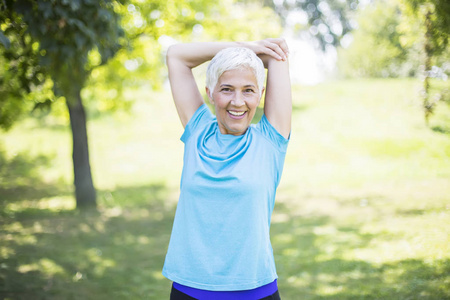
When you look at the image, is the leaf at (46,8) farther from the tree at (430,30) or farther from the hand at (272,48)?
the tree at (430,30)

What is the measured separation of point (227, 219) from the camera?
1734 millimetres

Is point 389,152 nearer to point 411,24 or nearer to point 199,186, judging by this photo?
point 411,24

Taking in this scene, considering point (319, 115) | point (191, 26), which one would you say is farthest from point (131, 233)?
point (319, 115)

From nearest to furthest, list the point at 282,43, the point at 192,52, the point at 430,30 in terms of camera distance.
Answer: the point at 282,43 < the point at 192,52 < the point at 430,30

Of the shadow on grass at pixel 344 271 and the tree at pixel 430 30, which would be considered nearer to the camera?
the tree at pixel 430 30

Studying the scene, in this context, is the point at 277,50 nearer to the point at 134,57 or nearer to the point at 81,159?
the point at 134,57

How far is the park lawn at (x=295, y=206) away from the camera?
16.1 feet

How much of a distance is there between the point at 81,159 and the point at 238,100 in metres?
8.39

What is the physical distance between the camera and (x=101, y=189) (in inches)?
483

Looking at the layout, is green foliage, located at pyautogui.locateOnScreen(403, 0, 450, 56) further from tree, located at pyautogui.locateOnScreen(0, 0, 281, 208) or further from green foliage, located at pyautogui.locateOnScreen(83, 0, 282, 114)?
green foliage, located at pyautogui.locateOnScreen(83, 0, 282, 114)

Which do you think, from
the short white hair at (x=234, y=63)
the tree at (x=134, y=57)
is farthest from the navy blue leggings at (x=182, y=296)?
the tree at (x=134, y=57)

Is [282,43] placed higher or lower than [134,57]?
lower

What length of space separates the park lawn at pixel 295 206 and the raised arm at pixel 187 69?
312cm

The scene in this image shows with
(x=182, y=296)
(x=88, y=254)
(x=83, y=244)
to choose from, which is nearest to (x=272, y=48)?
(x=182, y=296)
